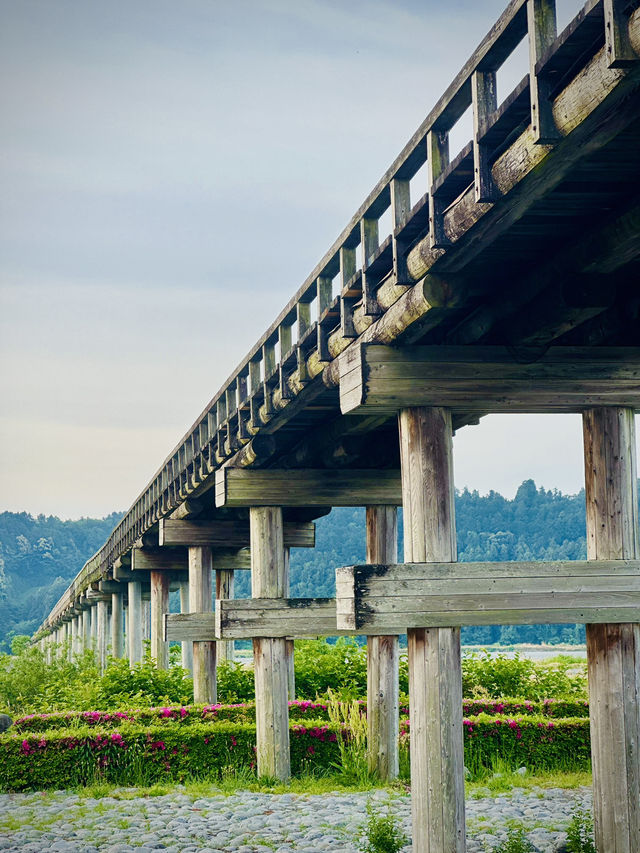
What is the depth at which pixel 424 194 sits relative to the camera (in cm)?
742

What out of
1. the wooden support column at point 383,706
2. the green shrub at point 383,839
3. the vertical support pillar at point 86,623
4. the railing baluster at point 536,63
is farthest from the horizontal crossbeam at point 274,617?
the vertical support pillar at point 86,623

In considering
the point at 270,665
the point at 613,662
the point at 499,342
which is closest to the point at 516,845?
the point at 613,662

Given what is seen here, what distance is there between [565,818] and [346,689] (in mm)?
8150

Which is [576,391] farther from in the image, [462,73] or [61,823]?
[61,823]

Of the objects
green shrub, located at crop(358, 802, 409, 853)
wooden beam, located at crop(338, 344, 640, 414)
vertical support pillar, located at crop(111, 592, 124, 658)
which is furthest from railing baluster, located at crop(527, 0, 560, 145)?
vertical support pillar, located at crop(111, 592, 124, 658)

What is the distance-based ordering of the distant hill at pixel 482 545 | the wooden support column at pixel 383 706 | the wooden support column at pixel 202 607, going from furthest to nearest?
1. the distant hill at pixel 482 545
2. the wooden support column at pixel 202 607
3. the wooden support column at pixel 383 706

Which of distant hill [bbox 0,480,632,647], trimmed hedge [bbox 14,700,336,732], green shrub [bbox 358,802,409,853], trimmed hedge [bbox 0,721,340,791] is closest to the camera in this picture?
green shrub [bbox 358,802,409,853]

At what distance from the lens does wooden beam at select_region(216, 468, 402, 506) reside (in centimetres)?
1376

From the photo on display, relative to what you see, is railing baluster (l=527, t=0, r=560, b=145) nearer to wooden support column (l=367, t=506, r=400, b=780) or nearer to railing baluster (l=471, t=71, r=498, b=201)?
railing baluster (l=471, t=71, r=498, b=201)

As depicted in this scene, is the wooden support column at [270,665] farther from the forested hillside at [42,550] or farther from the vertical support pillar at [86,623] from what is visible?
the forested hillside at [42,550]

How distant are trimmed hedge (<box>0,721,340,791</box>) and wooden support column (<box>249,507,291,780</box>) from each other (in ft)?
4.58

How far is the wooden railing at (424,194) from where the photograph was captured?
5.41m

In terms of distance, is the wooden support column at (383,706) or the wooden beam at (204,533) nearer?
the wooden support column at (383,706)

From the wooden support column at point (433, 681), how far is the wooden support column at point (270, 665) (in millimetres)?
5533
